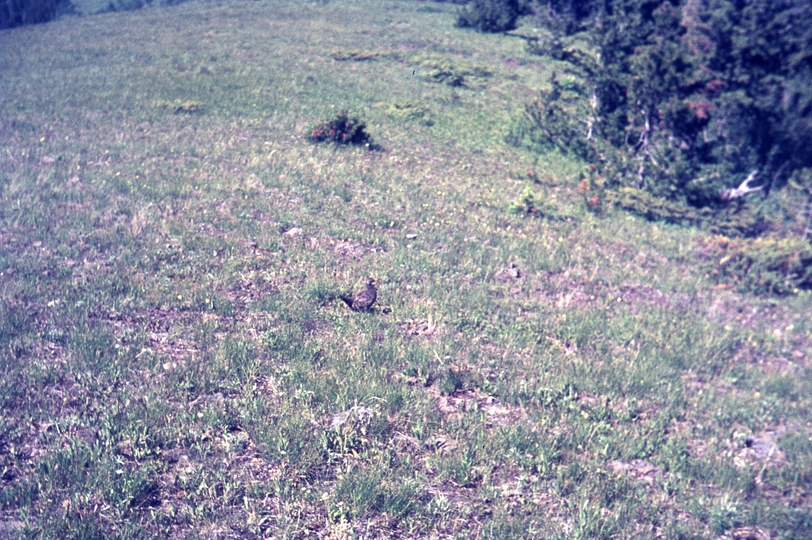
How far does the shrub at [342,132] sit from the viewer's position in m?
14.4

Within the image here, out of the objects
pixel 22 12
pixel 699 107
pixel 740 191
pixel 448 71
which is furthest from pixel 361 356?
pixel 22 12

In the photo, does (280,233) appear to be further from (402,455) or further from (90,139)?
(90,139)

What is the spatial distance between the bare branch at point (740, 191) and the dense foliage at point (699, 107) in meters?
0.04

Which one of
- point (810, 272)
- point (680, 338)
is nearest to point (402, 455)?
point (680, 338)

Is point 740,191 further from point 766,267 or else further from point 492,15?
point 492,15

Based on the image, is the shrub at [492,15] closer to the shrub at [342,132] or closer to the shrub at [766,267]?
the shrub at [342,132]

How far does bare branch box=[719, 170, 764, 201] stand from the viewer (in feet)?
44.1

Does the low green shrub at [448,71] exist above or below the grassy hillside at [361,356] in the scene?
above

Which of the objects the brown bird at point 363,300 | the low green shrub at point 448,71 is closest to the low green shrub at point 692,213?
the brown bird at point 363,300

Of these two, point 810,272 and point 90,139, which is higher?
point 90,139

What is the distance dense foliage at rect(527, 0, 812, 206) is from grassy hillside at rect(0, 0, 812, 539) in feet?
6.54

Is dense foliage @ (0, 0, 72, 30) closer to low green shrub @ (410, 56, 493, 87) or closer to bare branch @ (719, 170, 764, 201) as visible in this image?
low green shrub @ (410, 56, 493, 87)

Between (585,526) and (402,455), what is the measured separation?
1.46m

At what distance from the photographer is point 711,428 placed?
5949 mm
